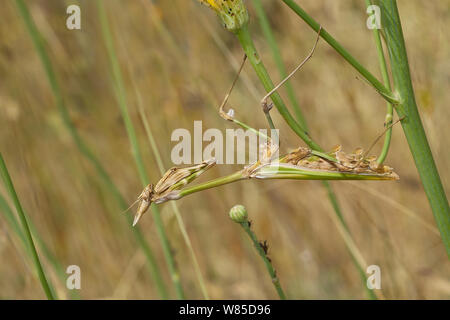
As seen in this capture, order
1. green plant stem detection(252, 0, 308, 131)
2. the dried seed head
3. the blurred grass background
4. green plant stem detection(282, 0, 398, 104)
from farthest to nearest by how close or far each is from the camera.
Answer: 1. the blurred grass background
2. green plant stem detection(252, 0, 308, 131)
3. the dried seed head
4. green plant stem detection(282, 0, 398, 104)

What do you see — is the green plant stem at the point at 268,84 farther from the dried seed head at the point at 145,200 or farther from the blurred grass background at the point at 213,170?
the blurred grass background at the point at 213,170

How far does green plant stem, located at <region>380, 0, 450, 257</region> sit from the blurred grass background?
1.01 m

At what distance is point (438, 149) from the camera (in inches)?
57.4


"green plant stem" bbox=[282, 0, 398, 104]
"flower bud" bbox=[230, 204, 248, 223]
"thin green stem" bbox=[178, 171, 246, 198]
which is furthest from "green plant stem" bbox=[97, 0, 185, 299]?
"green plant stem" bbox=[282, 0, 398, 104]

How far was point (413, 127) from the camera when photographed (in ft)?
2.22

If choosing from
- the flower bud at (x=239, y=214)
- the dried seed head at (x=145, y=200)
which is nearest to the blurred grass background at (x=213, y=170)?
the flower bud at (x=239, y=214)

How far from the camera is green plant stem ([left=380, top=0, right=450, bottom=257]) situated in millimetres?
673

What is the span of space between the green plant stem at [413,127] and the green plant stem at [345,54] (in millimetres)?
19

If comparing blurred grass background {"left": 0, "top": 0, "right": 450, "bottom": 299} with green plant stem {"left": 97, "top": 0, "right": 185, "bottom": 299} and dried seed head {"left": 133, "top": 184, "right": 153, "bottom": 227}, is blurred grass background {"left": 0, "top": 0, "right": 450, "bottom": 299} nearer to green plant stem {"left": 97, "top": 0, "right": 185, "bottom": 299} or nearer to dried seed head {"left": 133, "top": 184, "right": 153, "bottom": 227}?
green plant stem {"left": 97, "top": 0, "right": 185, "bottom": 299}

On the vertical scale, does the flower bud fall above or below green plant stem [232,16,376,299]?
below

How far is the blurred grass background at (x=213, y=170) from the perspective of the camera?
179 centimetres

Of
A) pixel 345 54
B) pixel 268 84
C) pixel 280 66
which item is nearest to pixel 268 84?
pixel 268 84

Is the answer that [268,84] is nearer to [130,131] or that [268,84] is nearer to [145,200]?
[145,200]

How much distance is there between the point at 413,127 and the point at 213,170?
57.3 inches
